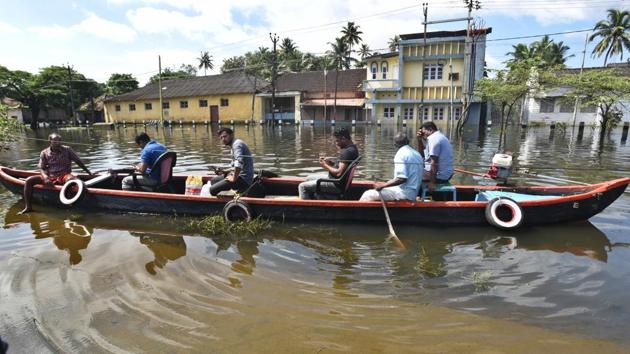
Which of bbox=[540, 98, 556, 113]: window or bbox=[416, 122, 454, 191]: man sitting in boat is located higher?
bbox=[540, 98, 556, 113]: window

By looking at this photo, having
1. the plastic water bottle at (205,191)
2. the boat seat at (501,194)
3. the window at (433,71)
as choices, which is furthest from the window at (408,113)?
the plastic water bottle at (205,191)

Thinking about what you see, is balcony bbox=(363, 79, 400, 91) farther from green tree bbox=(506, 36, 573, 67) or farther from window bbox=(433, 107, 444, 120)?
green tree bbox=(506, 36, 573, 67)

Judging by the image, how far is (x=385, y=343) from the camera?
338 centimetres

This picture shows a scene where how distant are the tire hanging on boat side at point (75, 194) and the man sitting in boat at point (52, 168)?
0.46m

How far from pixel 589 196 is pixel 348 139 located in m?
3.97

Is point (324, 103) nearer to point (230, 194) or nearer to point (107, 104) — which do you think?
point (107, 104)

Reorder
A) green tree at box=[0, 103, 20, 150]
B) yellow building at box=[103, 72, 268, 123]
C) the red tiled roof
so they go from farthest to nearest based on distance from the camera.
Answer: yellow building at box=[103, 72, 268, 123] < the red tiled roof < green tree at box=[0, 103, 20, 150]

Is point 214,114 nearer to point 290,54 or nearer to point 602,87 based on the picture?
point 290,54

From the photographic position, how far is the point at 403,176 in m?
5.93

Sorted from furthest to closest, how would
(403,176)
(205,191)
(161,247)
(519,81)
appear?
(519,81) < (205,191) < (403,176) < (161,247)

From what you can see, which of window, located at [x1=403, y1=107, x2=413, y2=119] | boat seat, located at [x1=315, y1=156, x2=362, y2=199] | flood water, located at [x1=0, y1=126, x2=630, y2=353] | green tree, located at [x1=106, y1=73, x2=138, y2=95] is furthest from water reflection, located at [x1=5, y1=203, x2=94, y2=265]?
green tree, located at [x1=106, y1=73, x2=138, y2=95]

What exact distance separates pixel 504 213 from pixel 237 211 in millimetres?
4432

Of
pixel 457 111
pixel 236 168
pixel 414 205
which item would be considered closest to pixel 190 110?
pixel 457 111

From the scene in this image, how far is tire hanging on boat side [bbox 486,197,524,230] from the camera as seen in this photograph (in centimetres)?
591
